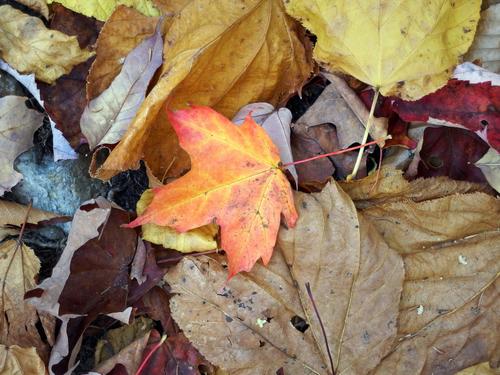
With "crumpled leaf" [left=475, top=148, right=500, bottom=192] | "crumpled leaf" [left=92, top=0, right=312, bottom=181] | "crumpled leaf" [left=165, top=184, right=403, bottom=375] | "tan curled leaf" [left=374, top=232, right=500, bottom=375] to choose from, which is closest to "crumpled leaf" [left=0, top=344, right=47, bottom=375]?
"crumpled leaf" [left=165, top=184, right=403, bottom=375]

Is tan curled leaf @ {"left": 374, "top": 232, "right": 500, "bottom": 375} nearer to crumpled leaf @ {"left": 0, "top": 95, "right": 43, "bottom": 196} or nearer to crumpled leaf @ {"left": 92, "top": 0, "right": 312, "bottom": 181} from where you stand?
crumpled leaf @ {"left": 92, "top": 0, "right": 312, "bottom": 181}

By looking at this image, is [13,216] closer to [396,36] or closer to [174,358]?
[174,358]

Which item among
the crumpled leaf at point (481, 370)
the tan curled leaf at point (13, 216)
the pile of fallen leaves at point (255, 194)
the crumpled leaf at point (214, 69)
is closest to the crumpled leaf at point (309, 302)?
the pile of fallen leaves at point (255, 194)

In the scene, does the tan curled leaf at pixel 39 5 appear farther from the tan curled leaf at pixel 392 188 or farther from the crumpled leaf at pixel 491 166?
the crumpled leaf at pixel 491 166

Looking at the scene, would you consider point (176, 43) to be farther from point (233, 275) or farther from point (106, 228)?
point (233, 275)

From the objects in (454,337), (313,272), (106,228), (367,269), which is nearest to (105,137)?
(106,228)

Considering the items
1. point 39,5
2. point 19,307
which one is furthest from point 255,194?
point 39,5
